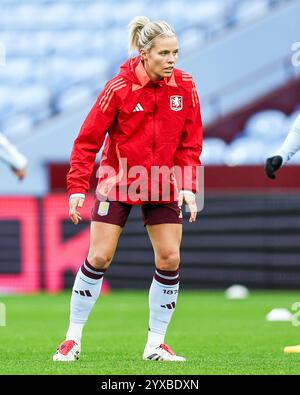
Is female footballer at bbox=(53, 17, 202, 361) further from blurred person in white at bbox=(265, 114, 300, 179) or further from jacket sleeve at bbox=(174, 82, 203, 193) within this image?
blurred person in white at bbox=(265, 114, 300, 179)

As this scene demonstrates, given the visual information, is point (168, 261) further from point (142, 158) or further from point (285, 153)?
point (285, 153)

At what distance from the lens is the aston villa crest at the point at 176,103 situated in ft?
19.4

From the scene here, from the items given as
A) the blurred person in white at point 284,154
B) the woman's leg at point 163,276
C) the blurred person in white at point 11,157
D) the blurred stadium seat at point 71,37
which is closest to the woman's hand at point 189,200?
the woman's leg at point 163,276

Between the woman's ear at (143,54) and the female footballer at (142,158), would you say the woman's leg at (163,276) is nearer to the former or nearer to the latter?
the female footballer at (142,158)

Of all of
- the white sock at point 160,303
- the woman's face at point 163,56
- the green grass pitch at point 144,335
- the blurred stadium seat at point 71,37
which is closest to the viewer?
the green grass pitch at point 144,335

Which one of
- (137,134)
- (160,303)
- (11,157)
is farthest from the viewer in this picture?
(11,157)

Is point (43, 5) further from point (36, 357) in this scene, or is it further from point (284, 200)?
point (36, 357)

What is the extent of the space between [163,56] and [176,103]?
0.30 metres

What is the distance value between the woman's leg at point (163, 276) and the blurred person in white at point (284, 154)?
2.04 feet

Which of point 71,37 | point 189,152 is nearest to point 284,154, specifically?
point 189,152

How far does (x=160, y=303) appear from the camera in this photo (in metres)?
6.11

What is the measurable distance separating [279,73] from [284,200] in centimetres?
457
